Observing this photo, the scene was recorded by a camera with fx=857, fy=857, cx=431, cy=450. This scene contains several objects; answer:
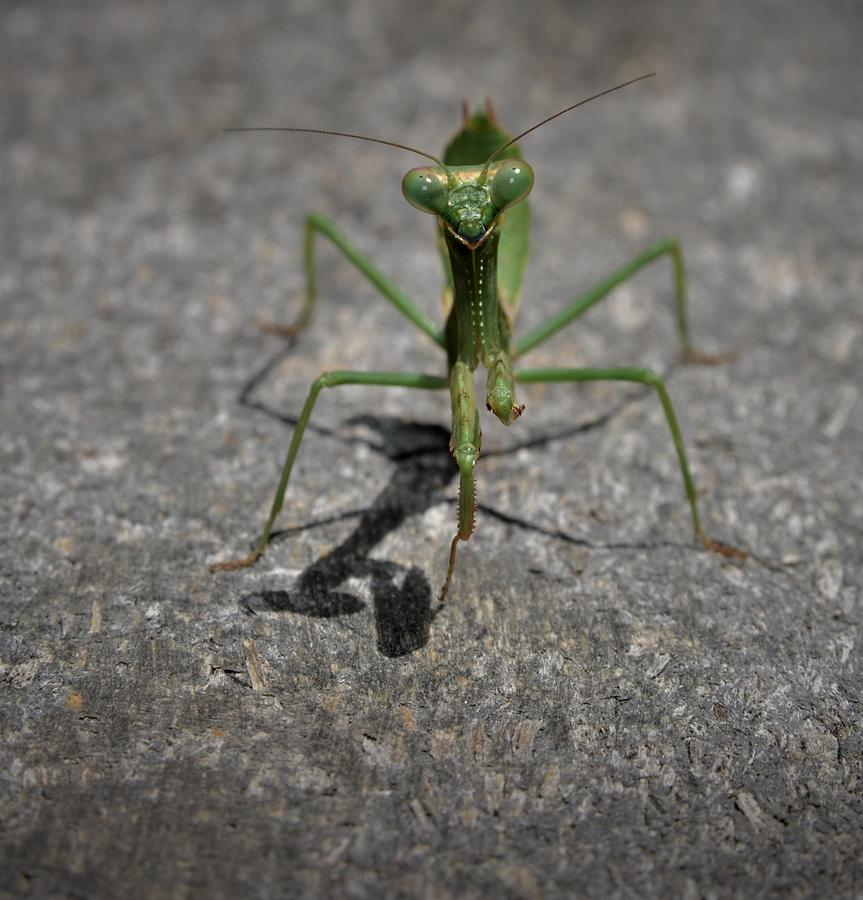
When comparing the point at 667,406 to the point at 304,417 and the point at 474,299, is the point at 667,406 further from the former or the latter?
the point at 304,417

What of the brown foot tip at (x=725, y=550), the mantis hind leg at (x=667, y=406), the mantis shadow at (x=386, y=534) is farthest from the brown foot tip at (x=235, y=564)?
the brown foot tip at (x=725, y=550)

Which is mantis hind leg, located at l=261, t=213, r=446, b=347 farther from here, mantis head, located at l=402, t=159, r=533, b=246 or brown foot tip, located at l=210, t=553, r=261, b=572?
brown foot tip, located at l=210, t=553, r=261, b=572

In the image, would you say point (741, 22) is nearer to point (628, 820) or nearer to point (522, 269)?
point (522, 269)

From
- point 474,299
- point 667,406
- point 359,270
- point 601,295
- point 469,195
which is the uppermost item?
point 359,270

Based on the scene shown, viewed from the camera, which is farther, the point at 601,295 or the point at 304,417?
the point at 601,295

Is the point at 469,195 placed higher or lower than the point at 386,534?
higher

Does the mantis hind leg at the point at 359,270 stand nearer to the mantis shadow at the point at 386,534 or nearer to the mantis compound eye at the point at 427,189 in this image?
the mantis shadow at the point at 386,534

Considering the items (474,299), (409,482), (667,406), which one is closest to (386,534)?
(409,482)
